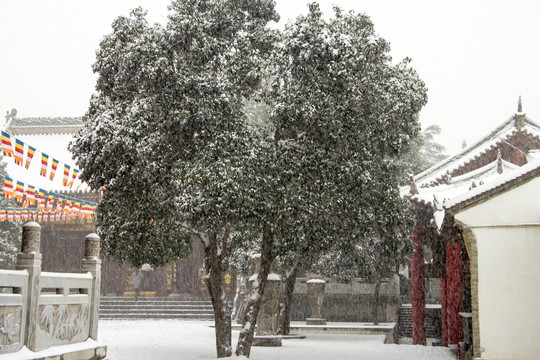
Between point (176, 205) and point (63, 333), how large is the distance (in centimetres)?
275

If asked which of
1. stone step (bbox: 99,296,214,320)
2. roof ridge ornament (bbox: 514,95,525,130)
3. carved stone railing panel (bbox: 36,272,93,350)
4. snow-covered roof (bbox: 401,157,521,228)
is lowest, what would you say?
stone step (bbox: 99,296,214,320)

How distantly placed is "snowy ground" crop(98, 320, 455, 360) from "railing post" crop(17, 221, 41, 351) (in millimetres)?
3696

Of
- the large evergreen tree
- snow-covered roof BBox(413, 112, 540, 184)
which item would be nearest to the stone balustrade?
the large evergreen tree

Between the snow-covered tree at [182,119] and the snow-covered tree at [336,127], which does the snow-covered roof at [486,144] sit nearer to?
the snow-covered tree at [336,127]

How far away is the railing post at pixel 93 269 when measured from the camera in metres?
10.7

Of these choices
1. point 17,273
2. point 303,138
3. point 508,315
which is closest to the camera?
point 17,273

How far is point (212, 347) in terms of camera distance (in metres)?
15.8

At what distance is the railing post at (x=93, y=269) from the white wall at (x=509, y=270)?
19.6ft

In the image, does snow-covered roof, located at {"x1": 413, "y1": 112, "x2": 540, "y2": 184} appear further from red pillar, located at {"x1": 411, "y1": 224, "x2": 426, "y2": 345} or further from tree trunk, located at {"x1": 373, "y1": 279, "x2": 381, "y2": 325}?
red pillar, located at {"x1": 411, "y1": 224, "x2": 426, "y2": 345}

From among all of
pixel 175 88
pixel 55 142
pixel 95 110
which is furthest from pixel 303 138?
pixel 55 142

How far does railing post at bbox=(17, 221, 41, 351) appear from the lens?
8.67 m

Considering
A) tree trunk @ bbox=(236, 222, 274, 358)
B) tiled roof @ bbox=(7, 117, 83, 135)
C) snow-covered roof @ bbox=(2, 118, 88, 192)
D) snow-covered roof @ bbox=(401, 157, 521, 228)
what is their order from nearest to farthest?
1. tree trunk @ bbox=(236, 222, 274, 358)
2. snow-covered roof @ bbox=(401, 157, 521, 228)
3. snow-covered roof @ bbox=(2, 118, 88, 192)
4. tiled roof @ bbox=(7, 117, 83, 135)

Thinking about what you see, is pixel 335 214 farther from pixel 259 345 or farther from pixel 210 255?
pixel 259 345

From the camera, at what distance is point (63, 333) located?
31.9 feet
